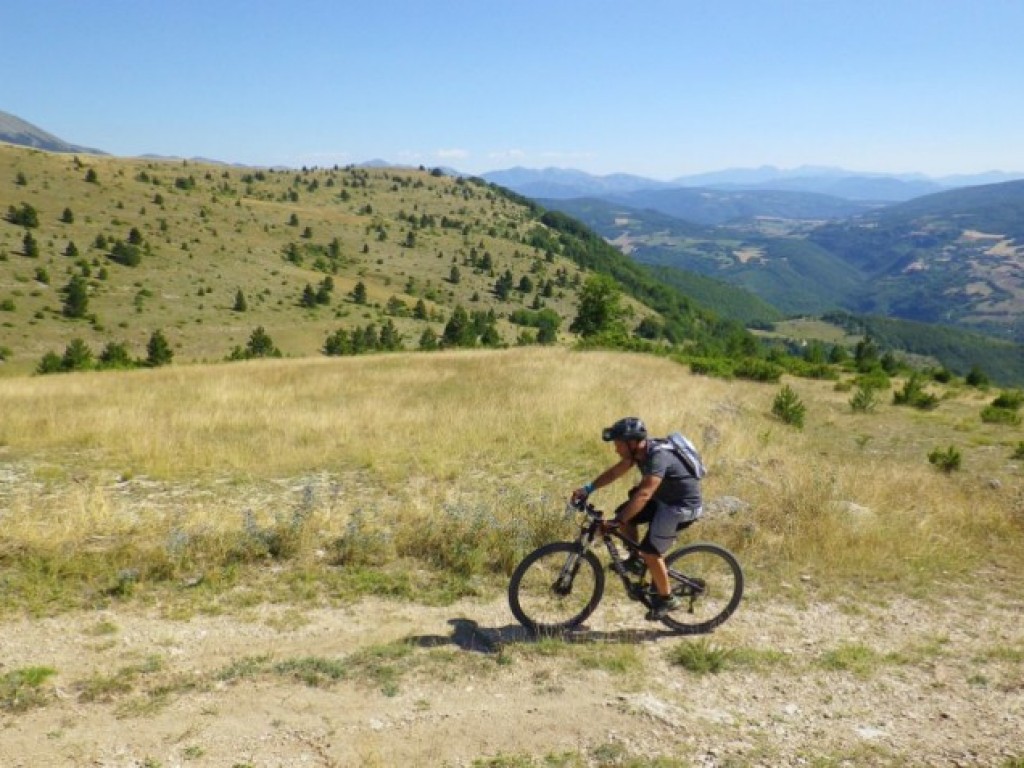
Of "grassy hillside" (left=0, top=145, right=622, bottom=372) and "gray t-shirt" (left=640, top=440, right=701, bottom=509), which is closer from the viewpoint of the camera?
"gray t-shirt" (left=640, top=440, right=701, bottom=509)

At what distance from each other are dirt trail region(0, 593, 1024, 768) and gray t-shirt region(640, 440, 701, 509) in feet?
5.01

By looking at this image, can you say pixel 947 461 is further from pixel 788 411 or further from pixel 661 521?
pixel 661 521

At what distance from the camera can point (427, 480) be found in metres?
11.5

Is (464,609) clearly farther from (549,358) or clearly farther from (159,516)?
(549,358)

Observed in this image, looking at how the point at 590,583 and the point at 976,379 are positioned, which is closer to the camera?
the point at 590,583

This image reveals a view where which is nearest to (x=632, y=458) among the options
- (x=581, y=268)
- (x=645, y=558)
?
(x=645, y=558)

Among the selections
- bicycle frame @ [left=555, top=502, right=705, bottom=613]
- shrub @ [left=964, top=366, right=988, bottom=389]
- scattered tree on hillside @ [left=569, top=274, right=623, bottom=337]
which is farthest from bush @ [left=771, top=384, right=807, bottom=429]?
scattered tree on hillside @ [left=569, top=274, right=623, bottom=337]

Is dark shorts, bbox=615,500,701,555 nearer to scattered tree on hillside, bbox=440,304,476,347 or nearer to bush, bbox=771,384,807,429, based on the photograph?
bush, bbox=771,384,807,429

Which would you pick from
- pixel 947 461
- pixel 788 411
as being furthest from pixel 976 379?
pixel 947 461

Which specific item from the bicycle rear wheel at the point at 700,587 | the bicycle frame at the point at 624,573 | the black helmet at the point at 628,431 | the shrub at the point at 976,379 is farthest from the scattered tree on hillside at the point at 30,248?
the shrub at the point at 976,379

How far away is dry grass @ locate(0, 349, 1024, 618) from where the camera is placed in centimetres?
819

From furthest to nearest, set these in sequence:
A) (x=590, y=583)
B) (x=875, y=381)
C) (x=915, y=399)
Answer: (x=875, y=381), (x=915, y=399), (x=590, y=583)

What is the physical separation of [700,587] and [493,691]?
8.71ft

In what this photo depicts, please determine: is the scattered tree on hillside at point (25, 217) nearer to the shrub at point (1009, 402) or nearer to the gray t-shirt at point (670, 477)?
the gray t-shirt at point (670, 477)
